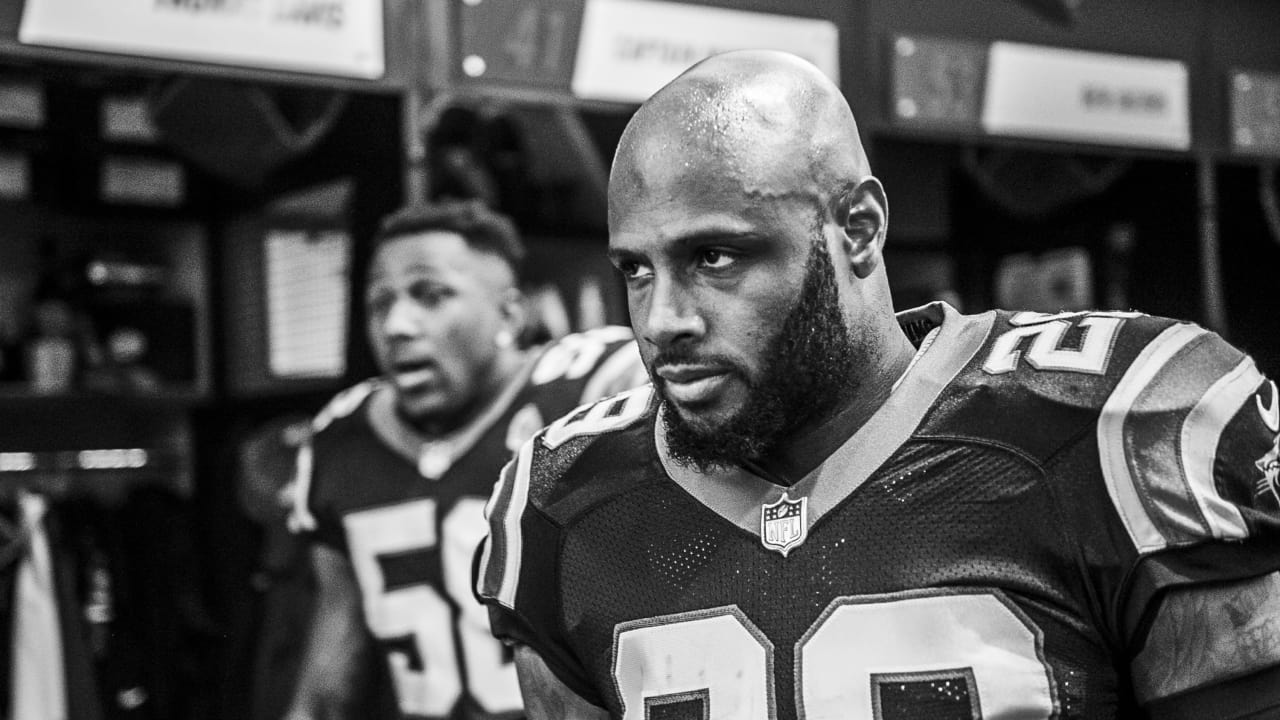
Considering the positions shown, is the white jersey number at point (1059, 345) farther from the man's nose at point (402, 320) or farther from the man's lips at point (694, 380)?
the man's nose at point (402, 320)

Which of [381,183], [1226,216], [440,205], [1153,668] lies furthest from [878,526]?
[1226,216]

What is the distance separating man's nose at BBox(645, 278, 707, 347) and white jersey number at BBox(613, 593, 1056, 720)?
0.25 m

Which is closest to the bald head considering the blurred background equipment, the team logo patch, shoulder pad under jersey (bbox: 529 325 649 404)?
the team logo patch

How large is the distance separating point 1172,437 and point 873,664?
310 millimetres

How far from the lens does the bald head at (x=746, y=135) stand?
4.56 feet

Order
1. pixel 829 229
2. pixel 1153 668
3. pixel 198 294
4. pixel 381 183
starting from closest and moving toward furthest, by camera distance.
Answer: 1. pixel 1153 668
2. pixel 829 229
3. pixel 381 183
4. pixel 198 294

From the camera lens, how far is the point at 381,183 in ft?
13.2

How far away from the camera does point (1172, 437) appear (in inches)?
51.4

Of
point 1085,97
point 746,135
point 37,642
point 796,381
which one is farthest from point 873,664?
point 1085,97

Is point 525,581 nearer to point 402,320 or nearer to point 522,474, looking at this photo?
point 522,474

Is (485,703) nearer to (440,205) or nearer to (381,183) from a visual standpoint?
(440,205)

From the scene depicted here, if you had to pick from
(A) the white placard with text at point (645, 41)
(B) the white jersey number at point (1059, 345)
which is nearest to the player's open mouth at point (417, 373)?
(A) the white placard with text at point (645, 41)

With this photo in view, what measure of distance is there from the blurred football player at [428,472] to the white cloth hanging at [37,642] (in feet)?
3.99

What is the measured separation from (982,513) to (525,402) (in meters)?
1.82
